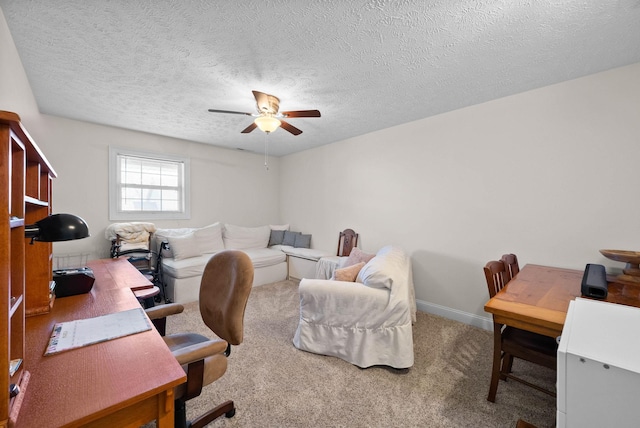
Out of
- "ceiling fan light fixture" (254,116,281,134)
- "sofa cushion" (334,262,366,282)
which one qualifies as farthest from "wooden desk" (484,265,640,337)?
"ceiling fan light fixture" (254,116,281,134)

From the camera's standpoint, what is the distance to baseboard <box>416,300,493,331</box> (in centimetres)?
278

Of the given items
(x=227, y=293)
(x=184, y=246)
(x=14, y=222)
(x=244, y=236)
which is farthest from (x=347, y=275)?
(x=244, y=236)

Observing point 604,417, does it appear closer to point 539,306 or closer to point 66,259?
point 539,306

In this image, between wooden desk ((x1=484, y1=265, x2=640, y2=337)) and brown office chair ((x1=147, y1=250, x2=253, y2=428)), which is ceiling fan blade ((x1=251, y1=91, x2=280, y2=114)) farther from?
wooden desk ((x1=484, y1=265, x2=640, y2=337))

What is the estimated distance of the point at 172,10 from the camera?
5.01ft

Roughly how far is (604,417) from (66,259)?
16.4 feet

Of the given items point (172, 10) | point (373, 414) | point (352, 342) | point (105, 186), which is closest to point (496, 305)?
point (373, 414)

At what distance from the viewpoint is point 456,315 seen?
3.01 meters

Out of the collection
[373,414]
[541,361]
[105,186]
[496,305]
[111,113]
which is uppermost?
[111,113]

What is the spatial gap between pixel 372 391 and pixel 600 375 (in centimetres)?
132

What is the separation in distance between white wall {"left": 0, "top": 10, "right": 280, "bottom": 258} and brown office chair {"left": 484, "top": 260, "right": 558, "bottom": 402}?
351 cm

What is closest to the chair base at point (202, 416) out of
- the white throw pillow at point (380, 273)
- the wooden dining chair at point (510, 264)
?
the white throw pillow at point (380, 273)

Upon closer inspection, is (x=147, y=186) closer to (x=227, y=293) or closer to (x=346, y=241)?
(x=346, y=241)

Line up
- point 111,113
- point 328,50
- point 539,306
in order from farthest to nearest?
point 111,113, point 328,50, point 539,306
